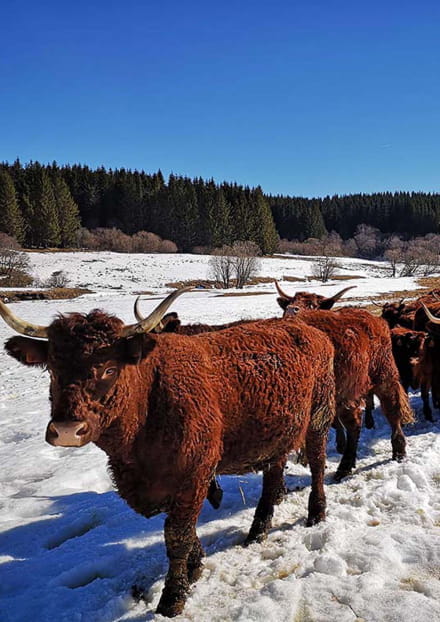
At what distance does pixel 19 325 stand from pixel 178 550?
1862mm

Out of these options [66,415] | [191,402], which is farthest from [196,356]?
[66,415]

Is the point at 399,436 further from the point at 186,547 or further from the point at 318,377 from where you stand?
the point at 186,547

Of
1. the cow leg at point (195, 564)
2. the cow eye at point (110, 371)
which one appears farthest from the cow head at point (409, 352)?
the cow eye at point (110, 371)

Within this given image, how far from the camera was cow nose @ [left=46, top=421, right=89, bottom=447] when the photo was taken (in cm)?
237

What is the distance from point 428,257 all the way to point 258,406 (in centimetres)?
6275

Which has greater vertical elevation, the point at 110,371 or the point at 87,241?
the point at 87,241

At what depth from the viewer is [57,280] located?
39.7 m

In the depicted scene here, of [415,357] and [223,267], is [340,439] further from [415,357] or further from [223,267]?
[223,267]

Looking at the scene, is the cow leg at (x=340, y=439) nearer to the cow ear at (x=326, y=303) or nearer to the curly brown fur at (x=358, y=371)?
the curly brown fur at (x=358, y=371)

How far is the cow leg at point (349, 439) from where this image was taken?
16.0 ft

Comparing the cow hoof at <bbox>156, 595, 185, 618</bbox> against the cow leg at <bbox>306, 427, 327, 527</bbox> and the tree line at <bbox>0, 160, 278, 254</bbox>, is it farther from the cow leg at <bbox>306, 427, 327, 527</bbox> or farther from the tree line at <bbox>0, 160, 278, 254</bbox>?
the tree line at <bbox>0, 160, 278, 254</bbox>

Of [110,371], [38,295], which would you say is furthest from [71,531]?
[38,295]

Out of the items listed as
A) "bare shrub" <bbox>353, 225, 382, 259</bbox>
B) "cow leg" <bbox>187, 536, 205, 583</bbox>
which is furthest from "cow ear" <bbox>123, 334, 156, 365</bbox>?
"bare shrub" <bbox>353, 225, 382, 259</bbox>

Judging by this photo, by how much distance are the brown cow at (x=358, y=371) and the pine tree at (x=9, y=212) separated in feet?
225
